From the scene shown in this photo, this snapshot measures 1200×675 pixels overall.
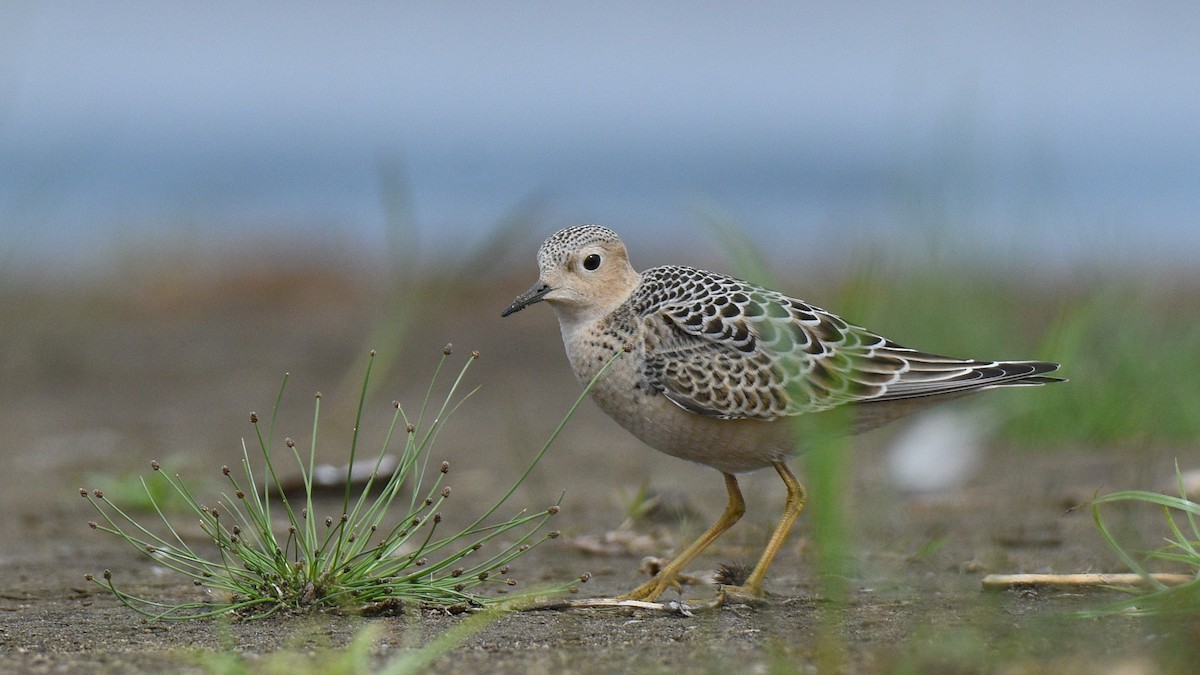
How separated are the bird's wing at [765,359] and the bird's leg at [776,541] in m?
0.28

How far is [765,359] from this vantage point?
4.32 metres

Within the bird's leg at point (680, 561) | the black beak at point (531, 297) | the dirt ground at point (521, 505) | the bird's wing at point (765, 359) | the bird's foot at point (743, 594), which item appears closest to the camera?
the dirt ground at point (521, 505)

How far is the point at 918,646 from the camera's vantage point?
2.68 m

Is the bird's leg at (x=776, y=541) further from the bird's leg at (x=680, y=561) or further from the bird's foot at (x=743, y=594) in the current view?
the bird's leg at (x=680, y=561)

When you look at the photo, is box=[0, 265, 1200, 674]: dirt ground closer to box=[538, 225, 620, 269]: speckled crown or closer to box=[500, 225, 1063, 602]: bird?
box=[500, 225, 1063, 602]: bird

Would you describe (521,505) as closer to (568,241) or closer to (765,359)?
(568,241)

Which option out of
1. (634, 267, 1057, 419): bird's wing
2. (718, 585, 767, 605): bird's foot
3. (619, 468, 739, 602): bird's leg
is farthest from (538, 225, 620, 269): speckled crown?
(718, 585, 767, 605): bird's foot

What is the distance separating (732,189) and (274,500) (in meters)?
21.2

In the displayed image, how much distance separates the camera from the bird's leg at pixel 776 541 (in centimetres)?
385

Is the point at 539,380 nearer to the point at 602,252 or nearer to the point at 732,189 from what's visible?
the point at 602,252

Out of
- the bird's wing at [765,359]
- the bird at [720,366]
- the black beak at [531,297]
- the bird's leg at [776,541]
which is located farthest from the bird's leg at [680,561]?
the black beak at [531,297]

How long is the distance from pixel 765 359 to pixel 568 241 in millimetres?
781

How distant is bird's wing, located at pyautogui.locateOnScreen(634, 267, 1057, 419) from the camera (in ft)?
13.8

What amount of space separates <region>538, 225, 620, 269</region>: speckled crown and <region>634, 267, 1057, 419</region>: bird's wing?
0.75 feet
